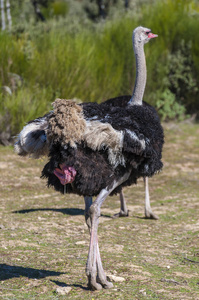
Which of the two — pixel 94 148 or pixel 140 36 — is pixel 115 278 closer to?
pixel 94 148

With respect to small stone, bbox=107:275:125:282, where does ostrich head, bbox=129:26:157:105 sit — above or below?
above

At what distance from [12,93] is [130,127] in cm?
526

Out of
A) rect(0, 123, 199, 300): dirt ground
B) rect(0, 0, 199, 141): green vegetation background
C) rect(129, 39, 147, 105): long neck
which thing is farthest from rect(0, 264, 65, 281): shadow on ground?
rect(0, 0, 199, 141): green vegetation background

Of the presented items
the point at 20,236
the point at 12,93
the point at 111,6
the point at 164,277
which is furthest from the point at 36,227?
the point at 111,6

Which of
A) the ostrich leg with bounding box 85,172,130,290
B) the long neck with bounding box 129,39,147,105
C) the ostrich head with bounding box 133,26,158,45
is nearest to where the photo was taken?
Answer: the ostrich leg with bounding box 85,172,130,290

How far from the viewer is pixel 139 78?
167 inches

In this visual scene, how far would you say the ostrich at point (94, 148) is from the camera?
3246 millimetres

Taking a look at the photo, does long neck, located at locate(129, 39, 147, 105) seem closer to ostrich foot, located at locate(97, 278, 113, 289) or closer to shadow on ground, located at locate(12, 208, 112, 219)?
ostrich foot, located at locate(97, 278, 113, 289)

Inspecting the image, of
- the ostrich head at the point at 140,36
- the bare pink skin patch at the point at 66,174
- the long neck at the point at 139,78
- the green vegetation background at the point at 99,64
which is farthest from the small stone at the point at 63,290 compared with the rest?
the green vegetation background at the point at 99,64

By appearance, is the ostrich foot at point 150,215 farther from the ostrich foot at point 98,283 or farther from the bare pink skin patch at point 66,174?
the bare pink skin patch at point 66,174

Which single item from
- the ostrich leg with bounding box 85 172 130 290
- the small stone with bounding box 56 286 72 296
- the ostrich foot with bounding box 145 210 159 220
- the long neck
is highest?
the long neck

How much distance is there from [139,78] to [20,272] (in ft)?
5.81

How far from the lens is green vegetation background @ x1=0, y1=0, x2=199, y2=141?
342 inches

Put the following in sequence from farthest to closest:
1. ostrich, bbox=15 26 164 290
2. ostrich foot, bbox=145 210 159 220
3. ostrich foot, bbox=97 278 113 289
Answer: ostrich foot, bbox=145 210 159 220 < ostrich foot, bbox=97 278 113 289 < ostrich, bbox=15 26 164 290
